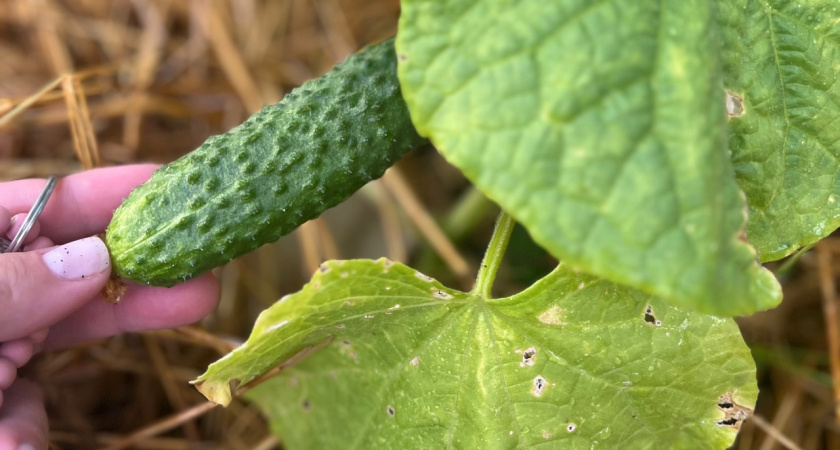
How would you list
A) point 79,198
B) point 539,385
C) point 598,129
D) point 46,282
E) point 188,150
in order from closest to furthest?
point 598,129 < point 46,282 < point 539,385 < point 79,198 < point 188,150

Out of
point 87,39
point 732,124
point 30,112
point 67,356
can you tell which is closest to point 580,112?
point 732,124

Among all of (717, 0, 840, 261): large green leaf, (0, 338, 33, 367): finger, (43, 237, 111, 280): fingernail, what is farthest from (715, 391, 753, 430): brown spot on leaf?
(0, 338, 33, 367): finger

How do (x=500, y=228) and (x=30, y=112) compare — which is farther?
(x=30, y=112)

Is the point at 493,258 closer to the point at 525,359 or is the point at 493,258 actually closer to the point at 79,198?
the point at 525,359

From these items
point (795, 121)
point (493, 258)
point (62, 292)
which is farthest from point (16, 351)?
point (795, 121)

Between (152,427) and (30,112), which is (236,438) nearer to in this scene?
(152,427)

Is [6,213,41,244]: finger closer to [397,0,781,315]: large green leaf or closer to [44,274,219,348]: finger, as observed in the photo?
[44,274,219,348]: finger

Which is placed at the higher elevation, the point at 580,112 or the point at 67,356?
the point at 67,356
